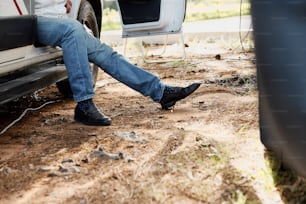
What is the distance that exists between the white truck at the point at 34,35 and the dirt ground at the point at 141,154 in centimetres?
28

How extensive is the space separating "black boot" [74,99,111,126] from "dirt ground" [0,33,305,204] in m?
0.05

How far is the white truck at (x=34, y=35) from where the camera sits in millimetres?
2826

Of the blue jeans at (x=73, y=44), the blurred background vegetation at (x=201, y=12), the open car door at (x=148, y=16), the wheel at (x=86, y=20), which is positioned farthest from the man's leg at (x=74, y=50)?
the blurred background vegetation at (x=201, y=12)

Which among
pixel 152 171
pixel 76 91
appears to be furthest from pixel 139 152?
pixel 76 91

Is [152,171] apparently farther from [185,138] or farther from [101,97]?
[101,97]

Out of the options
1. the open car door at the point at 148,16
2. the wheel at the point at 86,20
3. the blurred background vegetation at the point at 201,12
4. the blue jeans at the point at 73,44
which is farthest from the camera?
the blurred background vegetation at the point at 201,12

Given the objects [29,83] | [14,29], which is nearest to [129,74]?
[29,83]

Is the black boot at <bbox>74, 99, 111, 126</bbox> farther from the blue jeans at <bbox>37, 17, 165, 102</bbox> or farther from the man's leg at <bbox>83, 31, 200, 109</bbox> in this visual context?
the man's leg at <bbox>83, 31, 200, 109</bbox>

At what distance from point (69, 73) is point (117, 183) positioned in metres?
1.14

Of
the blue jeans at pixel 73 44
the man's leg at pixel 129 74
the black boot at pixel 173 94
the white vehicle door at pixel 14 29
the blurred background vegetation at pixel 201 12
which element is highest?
the white vehicle door at pixel 14 29

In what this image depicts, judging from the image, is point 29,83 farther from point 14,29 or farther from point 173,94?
point 173,94

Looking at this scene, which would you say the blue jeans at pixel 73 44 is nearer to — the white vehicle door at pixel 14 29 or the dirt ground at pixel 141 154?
the white vehicle door at pixel 14 29

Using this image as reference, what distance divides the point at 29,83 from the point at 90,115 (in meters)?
0.39

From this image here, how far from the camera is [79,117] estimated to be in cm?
327
